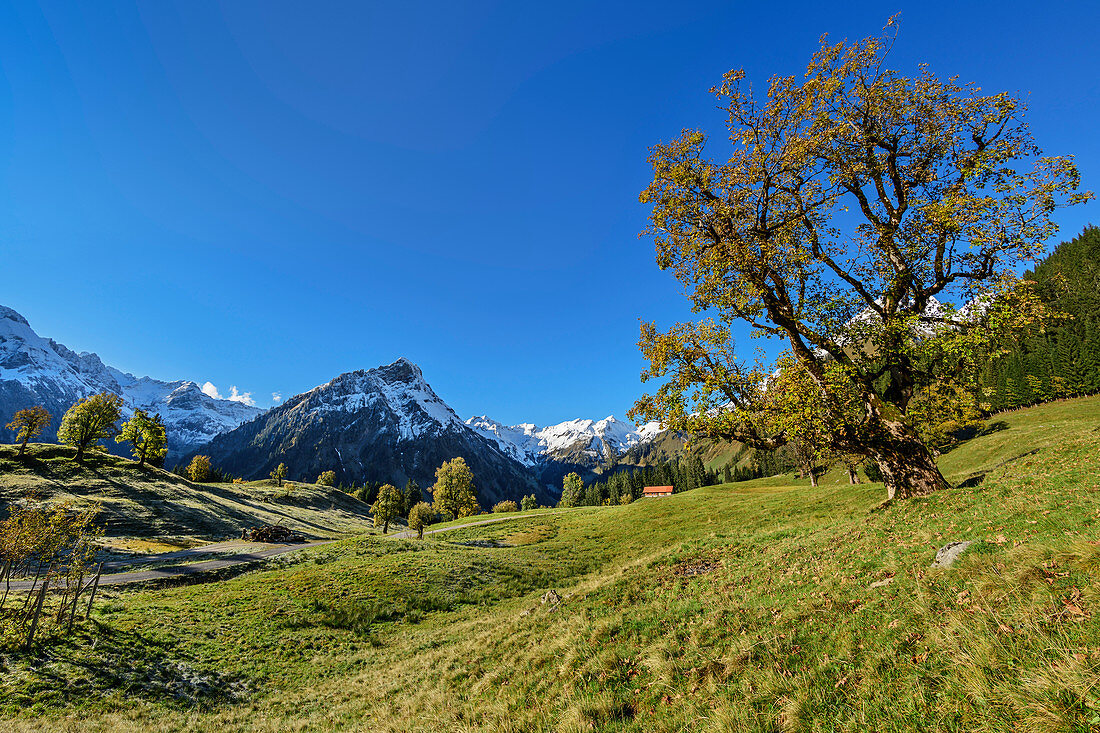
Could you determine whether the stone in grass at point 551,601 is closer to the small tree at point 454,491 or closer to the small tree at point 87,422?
the small tree at point 454,491

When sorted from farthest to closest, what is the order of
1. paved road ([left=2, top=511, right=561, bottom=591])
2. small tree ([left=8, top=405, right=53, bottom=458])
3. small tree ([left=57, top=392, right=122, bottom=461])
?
small tree ([left=57, top=392, right=122, bottom=461])
small tree ([left=8, top=405, right=53, bottom=458])
paved road ([left=2, top=511, right=561, bottom=591])

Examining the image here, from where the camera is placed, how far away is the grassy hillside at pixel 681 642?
5.51m

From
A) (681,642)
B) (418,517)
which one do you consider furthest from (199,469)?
(681,642)

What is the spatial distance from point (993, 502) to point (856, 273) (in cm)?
911

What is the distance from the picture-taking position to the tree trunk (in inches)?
635

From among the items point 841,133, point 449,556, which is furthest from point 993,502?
point 449,556

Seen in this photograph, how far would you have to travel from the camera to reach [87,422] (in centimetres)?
7031

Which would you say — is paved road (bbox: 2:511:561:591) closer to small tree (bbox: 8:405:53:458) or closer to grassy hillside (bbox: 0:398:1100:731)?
grassy hillside (bbox: 0:398:1100:731)

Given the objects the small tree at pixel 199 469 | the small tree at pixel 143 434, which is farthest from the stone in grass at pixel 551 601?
the small tree at pixel 199 469

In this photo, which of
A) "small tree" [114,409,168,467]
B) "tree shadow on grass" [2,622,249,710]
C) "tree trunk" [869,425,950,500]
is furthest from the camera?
"small tree" [114,409,168,467]

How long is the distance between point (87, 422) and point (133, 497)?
63.3ft

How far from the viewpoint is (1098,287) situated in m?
113

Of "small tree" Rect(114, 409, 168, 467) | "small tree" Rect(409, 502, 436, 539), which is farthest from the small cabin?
"small tree" Rect(114, 409, 168, 467)

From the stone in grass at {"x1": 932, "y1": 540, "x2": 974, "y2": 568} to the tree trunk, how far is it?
7.07 metres
